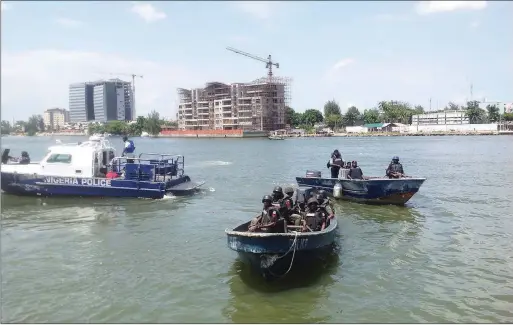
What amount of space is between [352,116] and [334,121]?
9234 mm

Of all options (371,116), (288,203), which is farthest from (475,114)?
(288,203)

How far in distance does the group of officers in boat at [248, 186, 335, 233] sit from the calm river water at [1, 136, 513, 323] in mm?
1330

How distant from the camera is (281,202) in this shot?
12000 mm

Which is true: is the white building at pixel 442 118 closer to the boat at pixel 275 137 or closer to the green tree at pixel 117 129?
the boat at pixel 275 137

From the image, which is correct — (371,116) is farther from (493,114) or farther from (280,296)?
(280,296)

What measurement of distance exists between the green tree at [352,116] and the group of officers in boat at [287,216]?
158428 millimetres

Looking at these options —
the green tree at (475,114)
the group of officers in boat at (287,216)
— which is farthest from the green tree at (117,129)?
the group of officers in boat at (287,216)

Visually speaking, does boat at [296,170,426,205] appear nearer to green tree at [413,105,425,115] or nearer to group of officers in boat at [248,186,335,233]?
group of officers in boat at [248,186,335,233]

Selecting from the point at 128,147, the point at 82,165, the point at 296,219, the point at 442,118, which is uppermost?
the point at 442,118

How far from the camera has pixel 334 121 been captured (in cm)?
16362

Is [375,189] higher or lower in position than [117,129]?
lower

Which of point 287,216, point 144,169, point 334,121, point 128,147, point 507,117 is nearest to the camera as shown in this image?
point 287,216

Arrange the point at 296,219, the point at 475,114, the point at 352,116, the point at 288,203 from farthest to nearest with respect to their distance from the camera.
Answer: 1. the point at 352,116
2. the point at 475,114
3. the point at 288,203
4. the point at 296,219

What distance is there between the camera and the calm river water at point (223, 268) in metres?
9.80
